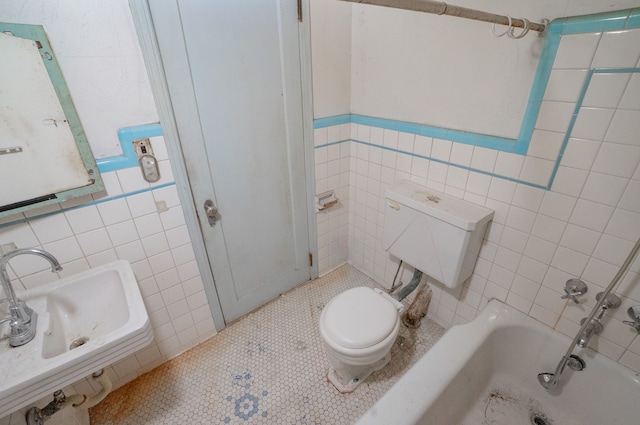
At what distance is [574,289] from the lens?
3.67ft

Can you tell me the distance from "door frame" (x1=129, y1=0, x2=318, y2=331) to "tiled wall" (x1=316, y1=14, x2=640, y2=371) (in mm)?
466

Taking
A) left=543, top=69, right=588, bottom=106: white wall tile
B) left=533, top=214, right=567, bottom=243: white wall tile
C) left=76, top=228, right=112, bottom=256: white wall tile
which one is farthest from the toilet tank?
left=76, top=228, right=112, bottom=256: white wall tile

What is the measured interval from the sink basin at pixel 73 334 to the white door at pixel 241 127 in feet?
1.57

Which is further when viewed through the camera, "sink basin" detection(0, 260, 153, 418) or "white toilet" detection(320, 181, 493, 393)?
"white toilet" detection(320, 181, 493, 393)

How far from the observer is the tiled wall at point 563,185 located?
91cm

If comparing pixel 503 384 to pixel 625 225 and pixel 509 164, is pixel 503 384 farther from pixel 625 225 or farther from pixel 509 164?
pixel 509 164

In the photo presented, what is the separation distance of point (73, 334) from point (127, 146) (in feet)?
2.44

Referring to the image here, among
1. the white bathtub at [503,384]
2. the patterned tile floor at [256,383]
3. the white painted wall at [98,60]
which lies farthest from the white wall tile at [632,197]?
the white painted wall at [98,60]

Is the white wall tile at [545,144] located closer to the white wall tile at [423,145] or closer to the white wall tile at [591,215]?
the white wall tile at [591,215]

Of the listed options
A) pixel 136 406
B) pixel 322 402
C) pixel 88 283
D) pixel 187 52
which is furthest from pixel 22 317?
pixel 322 402

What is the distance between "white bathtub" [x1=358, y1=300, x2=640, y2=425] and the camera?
3.47ft

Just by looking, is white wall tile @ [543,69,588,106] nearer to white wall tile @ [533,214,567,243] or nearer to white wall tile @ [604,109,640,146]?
white wall tile @ [604,109,640,146]

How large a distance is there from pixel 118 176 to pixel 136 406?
1.14 m

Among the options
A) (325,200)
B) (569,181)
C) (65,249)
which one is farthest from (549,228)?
(65,249)
